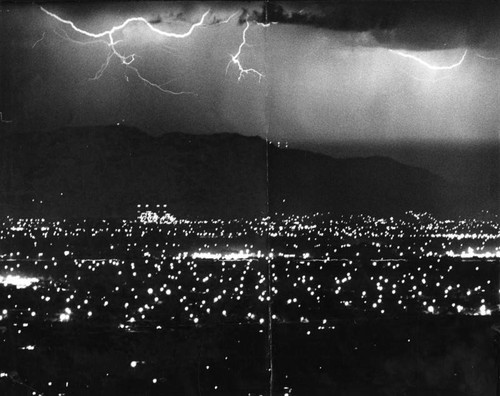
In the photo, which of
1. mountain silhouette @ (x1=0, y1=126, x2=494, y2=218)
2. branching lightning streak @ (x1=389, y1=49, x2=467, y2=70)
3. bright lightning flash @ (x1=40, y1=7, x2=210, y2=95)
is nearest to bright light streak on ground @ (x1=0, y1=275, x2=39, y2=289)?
mountain silhouette @ (x1=0, y1=126, x2=494, y2=218)

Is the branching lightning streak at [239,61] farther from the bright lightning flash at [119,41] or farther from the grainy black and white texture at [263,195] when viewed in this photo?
the bright lightning flash at [119,41]

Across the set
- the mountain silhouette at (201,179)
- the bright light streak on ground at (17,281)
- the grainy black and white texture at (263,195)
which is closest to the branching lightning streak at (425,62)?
the grainy black and white texture at (263,195)

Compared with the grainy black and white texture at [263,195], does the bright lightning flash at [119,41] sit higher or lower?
higher

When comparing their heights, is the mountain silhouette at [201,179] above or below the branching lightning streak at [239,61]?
below

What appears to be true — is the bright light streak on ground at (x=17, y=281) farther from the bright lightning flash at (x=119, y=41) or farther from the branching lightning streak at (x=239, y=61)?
the branching lightning streak at (x=239, y=61)

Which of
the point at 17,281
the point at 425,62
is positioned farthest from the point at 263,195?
the point at 17,281

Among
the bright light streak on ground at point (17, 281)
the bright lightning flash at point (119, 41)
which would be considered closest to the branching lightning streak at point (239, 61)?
the bright lightning flash at point (119, 41)

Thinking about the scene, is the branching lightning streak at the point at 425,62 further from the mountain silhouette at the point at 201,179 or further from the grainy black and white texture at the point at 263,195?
the mountain silhouette at the point at 201,179

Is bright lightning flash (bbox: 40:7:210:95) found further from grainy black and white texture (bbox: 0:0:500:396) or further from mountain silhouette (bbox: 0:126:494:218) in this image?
mountain silhouette (bbox: 0:126:494:218)

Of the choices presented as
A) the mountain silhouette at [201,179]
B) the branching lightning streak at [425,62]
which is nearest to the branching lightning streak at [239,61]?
the mountain silhouette at [201,179]

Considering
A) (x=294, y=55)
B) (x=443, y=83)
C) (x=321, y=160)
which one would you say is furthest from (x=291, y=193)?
(x=443, y=83)

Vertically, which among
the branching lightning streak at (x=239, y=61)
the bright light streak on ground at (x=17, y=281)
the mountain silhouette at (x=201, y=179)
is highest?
the branching lightning streak at (x=239, y=61)
